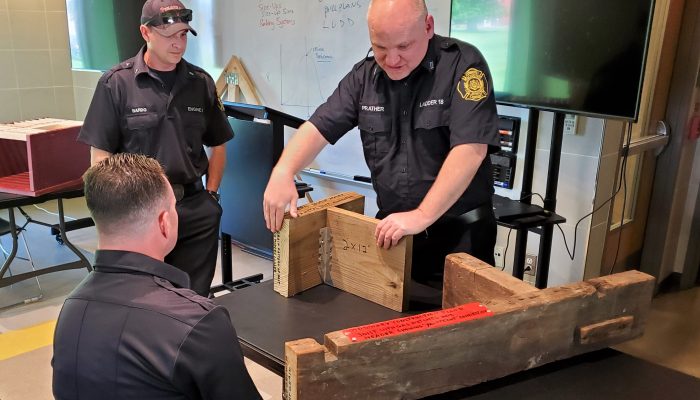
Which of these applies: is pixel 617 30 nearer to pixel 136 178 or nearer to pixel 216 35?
pixel 136 178

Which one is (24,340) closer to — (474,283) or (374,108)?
(374,108)

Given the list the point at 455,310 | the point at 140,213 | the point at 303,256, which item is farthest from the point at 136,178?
the point at 455,310

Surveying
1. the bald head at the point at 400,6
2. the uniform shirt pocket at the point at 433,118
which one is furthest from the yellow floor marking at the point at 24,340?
the bald head at the point at 400,6

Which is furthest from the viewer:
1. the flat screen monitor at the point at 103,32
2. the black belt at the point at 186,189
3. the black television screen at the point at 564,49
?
the flat screen monitor at the point at 103,32

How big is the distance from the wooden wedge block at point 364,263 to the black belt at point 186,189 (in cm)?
115

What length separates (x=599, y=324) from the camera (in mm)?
1238

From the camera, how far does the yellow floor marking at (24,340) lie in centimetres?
299

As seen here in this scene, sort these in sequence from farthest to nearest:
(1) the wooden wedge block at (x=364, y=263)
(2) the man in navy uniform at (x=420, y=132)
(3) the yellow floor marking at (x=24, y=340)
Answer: (3) the yellow floor marking at (x=24, y=340), (2) the man in navy uniform at (x=420, y=132), (1) the wooden wedge block at (x=364, y=263)

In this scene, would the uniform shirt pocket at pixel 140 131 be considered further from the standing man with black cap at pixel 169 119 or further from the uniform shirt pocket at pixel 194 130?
the uniform shirt pocket at pixel 194 130

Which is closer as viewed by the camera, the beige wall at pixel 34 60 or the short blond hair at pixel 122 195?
the short blond hair at pixel 122 195

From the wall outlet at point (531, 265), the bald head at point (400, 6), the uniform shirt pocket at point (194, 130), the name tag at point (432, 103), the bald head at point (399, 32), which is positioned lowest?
the wall outlet at point (531, 265)

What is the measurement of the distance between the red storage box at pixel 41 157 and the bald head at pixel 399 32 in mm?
2291

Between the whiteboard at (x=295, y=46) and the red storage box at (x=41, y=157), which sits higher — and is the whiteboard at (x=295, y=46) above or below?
above

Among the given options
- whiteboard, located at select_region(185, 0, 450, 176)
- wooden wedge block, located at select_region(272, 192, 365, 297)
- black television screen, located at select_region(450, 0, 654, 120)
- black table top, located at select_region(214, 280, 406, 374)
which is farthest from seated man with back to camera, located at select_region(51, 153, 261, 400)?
whiteboard, located at select_region(185, 0, 450, 176)
